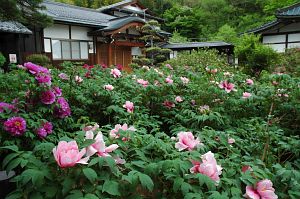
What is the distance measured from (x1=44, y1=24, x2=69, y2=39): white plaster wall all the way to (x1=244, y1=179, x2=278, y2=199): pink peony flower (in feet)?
43.7

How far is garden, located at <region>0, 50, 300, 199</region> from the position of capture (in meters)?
1.21

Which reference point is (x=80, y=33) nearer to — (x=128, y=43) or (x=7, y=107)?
(x=128, y=43)

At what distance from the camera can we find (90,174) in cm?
114

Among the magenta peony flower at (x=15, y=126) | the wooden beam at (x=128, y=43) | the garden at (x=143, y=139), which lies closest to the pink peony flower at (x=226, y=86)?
the garden at (x=143, y=139)

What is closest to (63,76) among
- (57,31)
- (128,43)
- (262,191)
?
(262,191)

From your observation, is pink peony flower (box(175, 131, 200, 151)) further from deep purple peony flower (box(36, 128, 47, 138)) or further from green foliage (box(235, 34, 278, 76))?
green foliage (box(235, 34, 278, 76))

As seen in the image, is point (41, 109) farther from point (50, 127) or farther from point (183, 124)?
point (183, 124)

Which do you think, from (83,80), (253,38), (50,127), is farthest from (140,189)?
(253,38)

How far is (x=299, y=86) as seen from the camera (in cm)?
322

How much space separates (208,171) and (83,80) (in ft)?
8.31

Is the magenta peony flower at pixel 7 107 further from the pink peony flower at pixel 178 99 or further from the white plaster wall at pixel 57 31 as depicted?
the white plaster wall at pixel 57 31

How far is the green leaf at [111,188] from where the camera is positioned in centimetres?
114

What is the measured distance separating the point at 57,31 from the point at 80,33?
1607mm

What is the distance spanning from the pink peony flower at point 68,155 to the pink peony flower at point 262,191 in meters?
0.78
